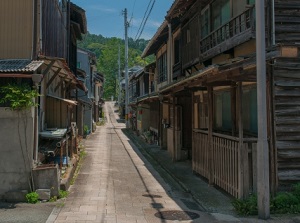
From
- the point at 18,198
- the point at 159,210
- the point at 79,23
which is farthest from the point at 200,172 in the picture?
the point at 79,23

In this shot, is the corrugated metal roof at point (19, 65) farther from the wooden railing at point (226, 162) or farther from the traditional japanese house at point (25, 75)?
the wooden railing at point (226, 162)

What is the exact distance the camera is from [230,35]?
11.5 meters

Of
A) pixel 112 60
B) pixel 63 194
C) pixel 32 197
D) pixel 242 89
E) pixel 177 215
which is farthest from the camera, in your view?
pixel 112 60

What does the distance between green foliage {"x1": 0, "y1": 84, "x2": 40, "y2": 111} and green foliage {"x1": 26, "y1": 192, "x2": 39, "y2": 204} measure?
2428 mm

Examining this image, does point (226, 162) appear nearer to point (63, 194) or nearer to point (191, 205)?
point (191, 205)

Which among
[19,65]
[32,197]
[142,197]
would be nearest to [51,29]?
[19,65]

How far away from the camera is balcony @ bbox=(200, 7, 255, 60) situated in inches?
385

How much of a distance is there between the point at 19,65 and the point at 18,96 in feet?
3.43

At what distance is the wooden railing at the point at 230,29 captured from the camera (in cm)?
1006

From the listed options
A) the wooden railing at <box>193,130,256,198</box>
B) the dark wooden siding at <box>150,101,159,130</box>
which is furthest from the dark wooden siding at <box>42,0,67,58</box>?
the dark wooden siding at <box>150,101,159,130</box>

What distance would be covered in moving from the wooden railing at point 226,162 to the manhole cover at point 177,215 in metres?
1.45

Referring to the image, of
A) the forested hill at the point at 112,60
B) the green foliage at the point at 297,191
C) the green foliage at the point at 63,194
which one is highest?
the forested hill at the point at 112,60

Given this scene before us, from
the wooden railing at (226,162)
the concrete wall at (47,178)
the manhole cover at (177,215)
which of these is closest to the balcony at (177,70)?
the wooden railing at (226,162)

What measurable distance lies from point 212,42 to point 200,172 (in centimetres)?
498
